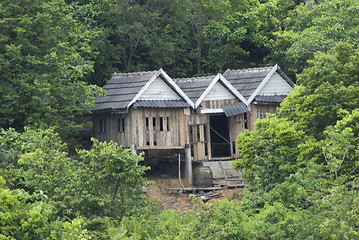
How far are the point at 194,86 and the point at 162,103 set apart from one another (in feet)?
9.29

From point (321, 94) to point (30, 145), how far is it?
11198 millimetres

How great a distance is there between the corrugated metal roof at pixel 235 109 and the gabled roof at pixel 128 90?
194 cm

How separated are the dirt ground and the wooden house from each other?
123 cm

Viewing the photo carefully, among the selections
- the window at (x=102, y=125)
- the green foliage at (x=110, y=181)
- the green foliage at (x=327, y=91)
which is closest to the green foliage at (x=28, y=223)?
the green foliage at (x=110, y=181)

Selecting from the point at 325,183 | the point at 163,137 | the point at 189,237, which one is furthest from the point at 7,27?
the point at 325,183

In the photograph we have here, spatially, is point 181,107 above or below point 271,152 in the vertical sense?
above

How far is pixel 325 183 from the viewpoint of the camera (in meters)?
22.1

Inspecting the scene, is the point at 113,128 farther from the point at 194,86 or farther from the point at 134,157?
the point at 134,157

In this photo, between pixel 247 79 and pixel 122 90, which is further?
pixel 247 79

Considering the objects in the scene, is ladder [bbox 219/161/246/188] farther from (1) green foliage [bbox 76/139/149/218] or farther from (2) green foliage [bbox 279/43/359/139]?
(1) green foliage [bbox 76/139/149/218]

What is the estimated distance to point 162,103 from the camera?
32125 millimetres

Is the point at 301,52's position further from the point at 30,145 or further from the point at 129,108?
the point at 30,145

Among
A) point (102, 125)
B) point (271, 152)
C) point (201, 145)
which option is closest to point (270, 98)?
point (201, 145)

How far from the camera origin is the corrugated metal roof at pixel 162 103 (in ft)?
103
